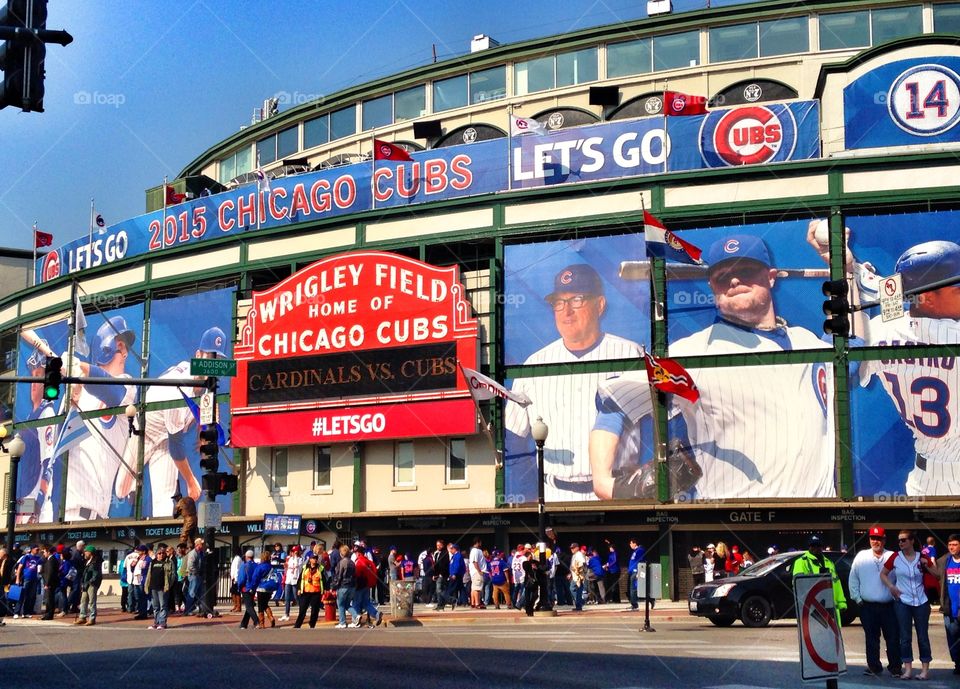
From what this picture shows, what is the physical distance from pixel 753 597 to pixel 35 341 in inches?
1709

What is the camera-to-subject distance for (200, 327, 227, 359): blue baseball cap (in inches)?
1966

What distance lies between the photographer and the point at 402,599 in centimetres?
2869

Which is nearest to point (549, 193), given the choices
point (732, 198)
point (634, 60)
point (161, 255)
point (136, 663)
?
point (732, 198)

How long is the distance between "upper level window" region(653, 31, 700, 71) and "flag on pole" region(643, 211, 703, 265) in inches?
631

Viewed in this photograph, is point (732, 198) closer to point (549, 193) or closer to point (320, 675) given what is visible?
point (549, 193)

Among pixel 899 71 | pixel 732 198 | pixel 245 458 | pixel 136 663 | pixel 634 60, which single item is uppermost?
pixel 634 60

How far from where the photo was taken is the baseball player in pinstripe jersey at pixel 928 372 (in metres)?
37.8

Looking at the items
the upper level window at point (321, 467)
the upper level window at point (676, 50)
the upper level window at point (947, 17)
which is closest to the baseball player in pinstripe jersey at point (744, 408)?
the upper level window at point (321, 467)

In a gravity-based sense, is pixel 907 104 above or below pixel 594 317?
above

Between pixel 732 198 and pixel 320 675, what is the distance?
29246mm

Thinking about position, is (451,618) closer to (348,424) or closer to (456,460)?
(456,460)

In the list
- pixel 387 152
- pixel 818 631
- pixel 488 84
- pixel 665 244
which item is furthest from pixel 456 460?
pixel 818 631

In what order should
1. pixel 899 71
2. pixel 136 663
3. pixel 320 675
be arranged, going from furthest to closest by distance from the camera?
pixel 899 71 → pixel 136 663 → pixel 320 675

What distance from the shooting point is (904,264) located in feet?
128
